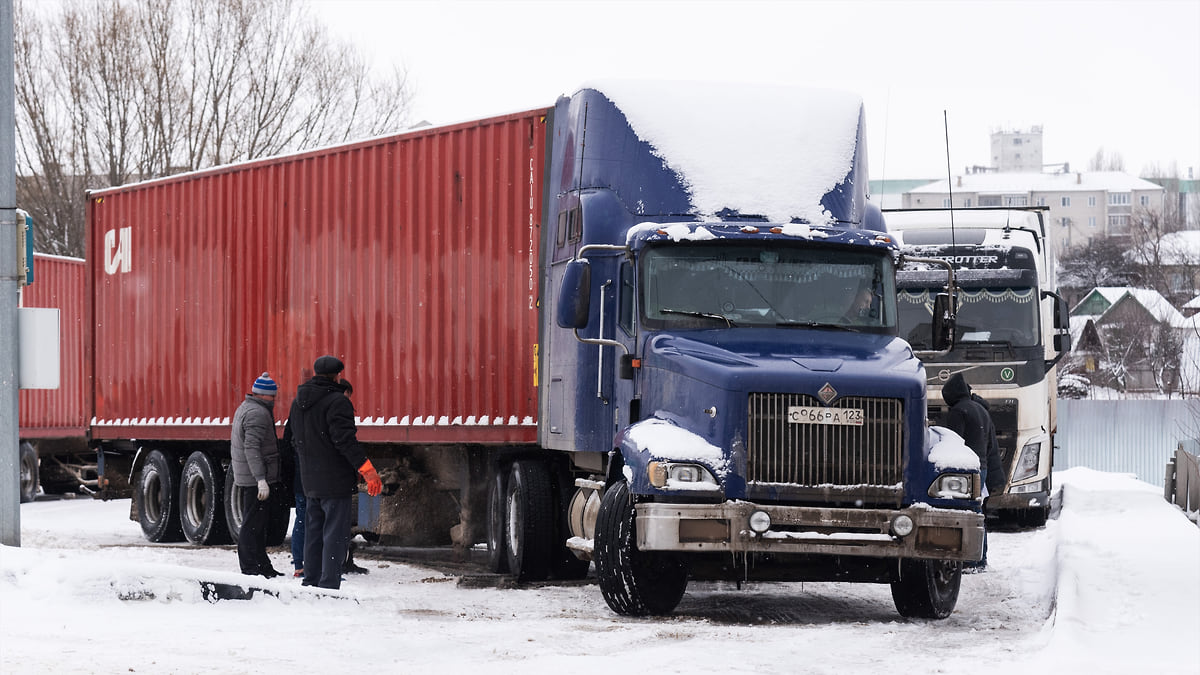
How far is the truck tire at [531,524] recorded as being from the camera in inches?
528

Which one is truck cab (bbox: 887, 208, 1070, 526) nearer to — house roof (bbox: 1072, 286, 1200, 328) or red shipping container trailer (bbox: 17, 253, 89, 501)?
red shipping container trailer (bbox: 17, 253, 89, 501)

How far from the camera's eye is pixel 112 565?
10227mm

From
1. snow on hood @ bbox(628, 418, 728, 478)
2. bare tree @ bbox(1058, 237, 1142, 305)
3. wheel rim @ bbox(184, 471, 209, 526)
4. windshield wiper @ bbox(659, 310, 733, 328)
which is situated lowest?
wheel rim @ bbox(184, 471, 209, 526)

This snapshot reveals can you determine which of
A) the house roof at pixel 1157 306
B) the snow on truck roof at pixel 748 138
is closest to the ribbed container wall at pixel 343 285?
the snow on truck roof at pixel 748 138

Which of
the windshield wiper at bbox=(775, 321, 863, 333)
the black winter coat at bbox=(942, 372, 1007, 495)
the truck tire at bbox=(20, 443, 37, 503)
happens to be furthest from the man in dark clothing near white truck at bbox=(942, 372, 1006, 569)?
the truck tire at bbox=(20, 443, 37, 503)

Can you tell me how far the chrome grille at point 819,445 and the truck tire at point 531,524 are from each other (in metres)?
3.37

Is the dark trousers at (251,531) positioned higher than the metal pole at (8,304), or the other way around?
the metal pole at (8,304)

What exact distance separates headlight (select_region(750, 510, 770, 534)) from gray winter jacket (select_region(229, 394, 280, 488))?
4757mm

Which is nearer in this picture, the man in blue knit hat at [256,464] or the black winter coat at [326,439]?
the black winter coat at [326,439]

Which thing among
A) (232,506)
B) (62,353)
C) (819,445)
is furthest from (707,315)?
(62,353)

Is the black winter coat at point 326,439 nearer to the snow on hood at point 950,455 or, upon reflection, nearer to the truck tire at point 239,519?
the snow on hood at point 950,455

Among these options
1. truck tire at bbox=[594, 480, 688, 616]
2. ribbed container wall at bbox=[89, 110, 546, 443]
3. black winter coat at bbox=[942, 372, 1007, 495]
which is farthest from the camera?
ribbed container wall at bbox=[89, 110, 546, 443]

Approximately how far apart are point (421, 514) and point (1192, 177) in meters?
179

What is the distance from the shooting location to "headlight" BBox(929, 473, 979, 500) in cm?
1073
